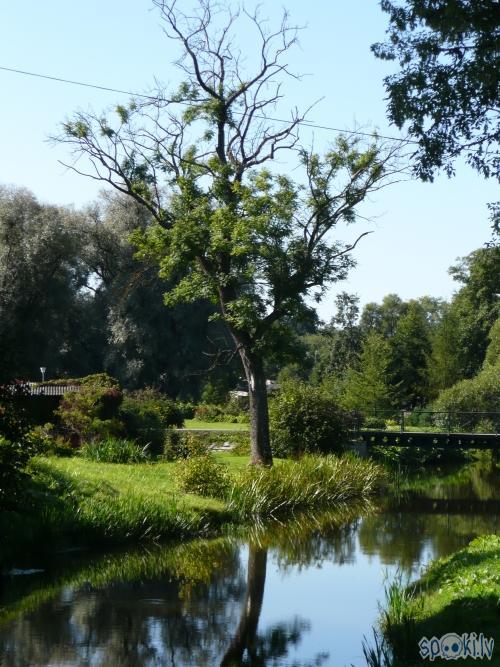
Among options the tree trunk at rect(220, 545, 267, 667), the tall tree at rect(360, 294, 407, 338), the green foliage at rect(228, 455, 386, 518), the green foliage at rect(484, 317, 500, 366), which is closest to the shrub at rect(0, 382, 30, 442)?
the tree trunk at rect(220, 545, 267, 667)

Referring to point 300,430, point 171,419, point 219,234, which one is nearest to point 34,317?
point 171,419

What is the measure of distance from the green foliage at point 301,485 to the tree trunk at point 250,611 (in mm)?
3596

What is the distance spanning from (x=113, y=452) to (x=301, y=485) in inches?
211

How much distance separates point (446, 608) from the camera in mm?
11102

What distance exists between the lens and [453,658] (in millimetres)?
9391

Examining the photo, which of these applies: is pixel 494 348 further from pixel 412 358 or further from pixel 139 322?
pixel 139 322

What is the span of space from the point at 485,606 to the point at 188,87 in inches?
819

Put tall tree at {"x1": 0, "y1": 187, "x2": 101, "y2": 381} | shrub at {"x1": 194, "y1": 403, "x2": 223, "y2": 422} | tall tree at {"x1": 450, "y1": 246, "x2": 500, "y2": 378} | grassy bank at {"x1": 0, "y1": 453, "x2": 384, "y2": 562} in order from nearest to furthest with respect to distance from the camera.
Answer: grassy bank at {"x1": 0, "y1": 453, "x2": 384, "y2": 562} < shrub at {"x1": 194, "y1": 403, "x2": 223, "y2": 422} < tall tree at {"x1": 0, "y1": 187, "x2": 101, "y2": 381} < tall tree at {"x1": 450, "y1": 246, "x2": 500, "y2": 378}

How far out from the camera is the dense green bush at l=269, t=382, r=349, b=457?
103 feet

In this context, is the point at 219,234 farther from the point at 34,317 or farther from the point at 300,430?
the point at 34,317

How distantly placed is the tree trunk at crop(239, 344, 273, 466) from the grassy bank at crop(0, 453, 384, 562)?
1111 mm

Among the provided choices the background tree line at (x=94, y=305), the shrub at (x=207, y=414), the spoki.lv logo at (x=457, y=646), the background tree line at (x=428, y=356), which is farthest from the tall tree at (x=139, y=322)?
the spoki.lv logo at (x=457, y=646)

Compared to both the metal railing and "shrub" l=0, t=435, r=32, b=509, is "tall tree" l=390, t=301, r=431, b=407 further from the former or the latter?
"shrub" l=0, t=435, r=32, b=509

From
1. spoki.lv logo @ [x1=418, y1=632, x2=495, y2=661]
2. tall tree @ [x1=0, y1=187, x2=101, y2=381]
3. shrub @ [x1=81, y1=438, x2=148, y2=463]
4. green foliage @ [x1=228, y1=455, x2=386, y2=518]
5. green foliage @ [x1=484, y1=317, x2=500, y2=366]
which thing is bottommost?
spoki.lv logo @ [x1=418, y1=632, x2=495, y2=661]
